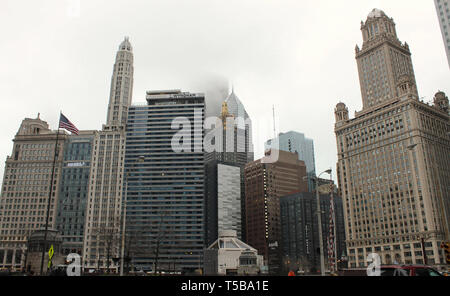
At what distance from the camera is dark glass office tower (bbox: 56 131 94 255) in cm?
16338

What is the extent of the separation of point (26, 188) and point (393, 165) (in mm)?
165373

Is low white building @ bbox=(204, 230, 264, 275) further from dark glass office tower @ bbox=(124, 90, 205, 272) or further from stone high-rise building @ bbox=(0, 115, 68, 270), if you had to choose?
stone high-rise building @ bbox=(0, 115, 68, 270)

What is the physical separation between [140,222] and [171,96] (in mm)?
66357

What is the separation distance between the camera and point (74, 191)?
171 metres

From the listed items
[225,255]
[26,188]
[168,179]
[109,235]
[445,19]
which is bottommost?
[225,255]

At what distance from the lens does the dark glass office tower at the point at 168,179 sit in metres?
166

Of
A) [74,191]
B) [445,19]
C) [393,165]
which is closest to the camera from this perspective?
[445,19]

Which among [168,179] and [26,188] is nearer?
[26,188]

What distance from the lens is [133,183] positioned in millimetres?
176250

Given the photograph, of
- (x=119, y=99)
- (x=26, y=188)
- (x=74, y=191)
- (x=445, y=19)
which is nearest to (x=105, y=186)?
(x=74, y=191)

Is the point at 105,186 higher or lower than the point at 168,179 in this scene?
lower

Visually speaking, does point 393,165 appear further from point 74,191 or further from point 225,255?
point 74,191

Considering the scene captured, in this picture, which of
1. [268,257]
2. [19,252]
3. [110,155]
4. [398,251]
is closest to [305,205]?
[268,257]

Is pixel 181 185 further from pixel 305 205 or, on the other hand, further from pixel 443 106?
pixel 443 106
